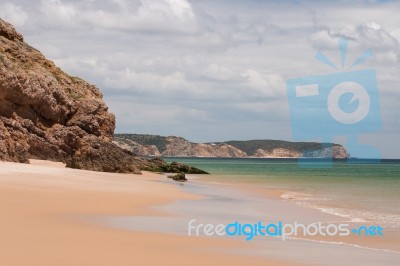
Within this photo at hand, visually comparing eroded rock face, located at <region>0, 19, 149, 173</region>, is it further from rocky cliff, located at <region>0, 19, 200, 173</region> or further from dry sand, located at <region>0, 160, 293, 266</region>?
dry sand, located at <region>0, 160, 293, 266</region>

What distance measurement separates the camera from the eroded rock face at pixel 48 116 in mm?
40719

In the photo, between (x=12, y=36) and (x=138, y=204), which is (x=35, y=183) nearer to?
(x=138, y=204)

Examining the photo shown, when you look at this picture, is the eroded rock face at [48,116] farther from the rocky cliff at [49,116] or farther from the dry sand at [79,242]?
the dry sand at [79,242]

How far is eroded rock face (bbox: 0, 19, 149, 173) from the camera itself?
40.7m

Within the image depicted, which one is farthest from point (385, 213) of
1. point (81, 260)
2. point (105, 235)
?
point (81, 260)

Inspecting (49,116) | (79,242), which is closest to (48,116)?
(49,116)

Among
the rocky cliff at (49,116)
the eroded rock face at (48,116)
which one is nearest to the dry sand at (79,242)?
the rocky cliff at (49,116)

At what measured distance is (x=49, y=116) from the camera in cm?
4634

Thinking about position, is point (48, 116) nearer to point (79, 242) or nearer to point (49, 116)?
point (49, 116)

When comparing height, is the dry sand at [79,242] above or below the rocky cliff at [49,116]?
below

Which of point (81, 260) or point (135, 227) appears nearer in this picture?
point (81, 260)

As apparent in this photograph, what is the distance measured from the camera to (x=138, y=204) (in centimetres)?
1856

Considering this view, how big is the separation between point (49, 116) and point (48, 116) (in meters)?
0.09

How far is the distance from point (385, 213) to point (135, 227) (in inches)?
462
